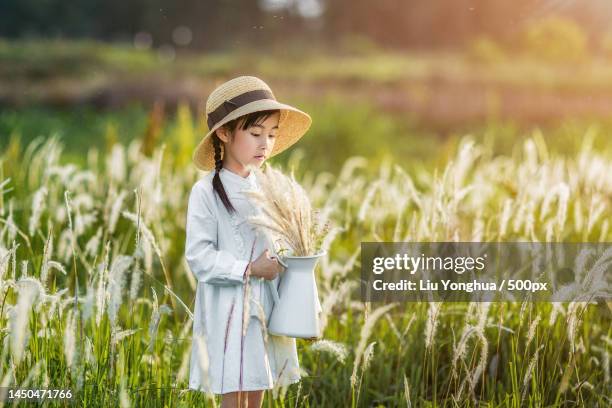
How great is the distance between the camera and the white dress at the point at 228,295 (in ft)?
7.54

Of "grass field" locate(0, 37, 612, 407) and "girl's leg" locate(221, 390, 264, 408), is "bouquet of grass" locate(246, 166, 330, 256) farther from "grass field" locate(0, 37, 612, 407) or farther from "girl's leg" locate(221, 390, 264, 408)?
"girl's leg" locate(221, 390, 264, 408)

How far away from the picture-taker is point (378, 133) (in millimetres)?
11914

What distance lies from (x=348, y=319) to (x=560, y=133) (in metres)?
9.73

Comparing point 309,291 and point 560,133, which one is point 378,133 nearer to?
point 560,133

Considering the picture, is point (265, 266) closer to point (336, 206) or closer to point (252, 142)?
point (252, 142)

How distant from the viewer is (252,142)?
94.1 inches

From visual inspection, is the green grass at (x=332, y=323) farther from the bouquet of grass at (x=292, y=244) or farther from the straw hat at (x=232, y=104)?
the straw hat at (x=232, y=104)

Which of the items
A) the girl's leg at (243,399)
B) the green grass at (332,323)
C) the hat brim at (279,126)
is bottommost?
the girl's leg at (243,399)

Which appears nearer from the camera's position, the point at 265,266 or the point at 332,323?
the point at 265,266

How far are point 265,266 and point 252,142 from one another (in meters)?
0.40

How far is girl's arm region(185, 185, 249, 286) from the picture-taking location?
7.47 ft

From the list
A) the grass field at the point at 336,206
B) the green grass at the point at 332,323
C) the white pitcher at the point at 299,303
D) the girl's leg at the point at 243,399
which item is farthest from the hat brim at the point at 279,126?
the girl's leg at the point at 243,399

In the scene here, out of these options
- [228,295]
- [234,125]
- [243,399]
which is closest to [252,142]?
[234,125]

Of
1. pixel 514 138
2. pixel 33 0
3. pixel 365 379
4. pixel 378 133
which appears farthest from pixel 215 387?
pixel 33 0
